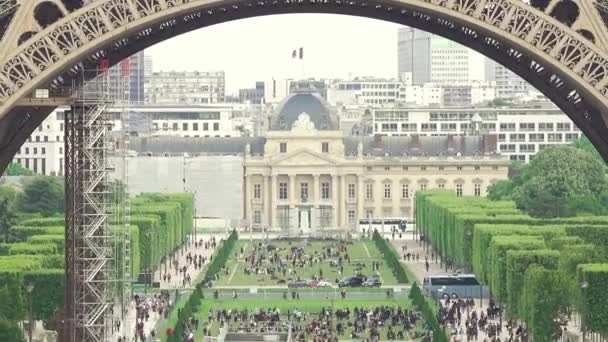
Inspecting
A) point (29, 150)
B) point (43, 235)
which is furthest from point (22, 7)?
point (29, 150)

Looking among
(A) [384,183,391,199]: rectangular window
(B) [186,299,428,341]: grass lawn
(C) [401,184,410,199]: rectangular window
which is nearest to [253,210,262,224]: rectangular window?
(A) [384,183,391,199]: rectangular window

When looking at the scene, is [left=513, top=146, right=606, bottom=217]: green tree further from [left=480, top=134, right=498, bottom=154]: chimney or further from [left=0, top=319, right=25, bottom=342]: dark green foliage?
[left=0, top=319, right=25, bottom=342]: dark green foliage

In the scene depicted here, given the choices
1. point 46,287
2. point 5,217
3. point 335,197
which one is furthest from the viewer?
point 335,197

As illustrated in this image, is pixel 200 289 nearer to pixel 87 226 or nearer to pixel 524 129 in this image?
pixel 87 226

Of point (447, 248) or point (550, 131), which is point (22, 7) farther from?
point (550, 131)

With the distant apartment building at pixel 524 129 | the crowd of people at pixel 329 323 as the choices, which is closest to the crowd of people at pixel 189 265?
the crowd of people at pixel 329 323

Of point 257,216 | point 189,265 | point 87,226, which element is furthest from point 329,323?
point 257,216
